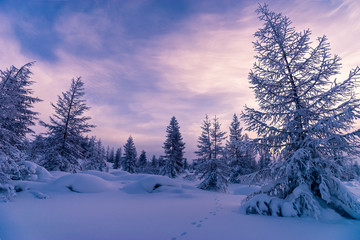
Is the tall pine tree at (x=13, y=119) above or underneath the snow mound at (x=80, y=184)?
above

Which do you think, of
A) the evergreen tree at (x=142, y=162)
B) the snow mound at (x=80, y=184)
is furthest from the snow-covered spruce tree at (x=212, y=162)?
the evergreen tree at (x=142, y=162)

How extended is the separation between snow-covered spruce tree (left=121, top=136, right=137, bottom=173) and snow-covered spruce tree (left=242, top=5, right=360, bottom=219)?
33298 mm

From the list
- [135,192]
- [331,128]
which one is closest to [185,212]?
[135,192]

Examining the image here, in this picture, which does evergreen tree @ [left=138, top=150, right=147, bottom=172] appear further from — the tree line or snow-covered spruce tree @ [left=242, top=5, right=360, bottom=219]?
snow-covered spruce tree @ [left=242, top=5, right=360, bottom=219]

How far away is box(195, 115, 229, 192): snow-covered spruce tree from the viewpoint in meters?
16.5

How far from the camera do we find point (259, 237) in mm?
3445

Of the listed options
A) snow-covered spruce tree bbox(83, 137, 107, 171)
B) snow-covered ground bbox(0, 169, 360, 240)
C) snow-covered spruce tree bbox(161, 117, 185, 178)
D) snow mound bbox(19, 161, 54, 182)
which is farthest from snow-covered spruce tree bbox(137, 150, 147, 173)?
snow-covered ground bbox(0, 169, 360, 240)

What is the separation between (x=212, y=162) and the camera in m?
17.3

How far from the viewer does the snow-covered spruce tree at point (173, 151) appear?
82.9 ft

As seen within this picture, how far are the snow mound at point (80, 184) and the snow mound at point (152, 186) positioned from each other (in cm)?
148

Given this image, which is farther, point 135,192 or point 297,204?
point 135,192

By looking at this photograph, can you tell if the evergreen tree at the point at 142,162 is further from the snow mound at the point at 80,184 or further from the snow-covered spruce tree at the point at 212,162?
the snow mound at the point at 80,184

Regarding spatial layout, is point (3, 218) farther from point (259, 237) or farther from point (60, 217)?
point (259, 237)

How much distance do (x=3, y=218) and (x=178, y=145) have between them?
903 inches
